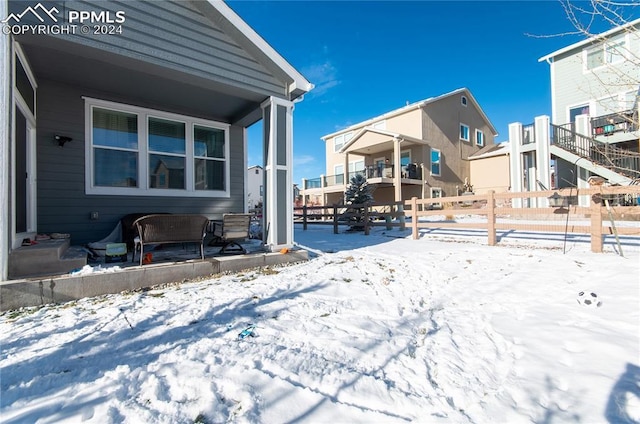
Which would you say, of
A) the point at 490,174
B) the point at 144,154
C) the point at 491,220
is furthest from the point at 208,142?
the point at 490,174

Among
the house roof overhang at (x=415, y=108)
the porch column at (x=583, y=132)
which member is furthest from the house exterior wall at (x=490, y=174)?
the house roof overhang at (x=415, y=108)

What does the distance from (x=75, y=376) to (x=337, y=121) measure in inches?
958

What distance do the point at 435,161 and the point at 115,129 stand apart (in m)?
16.8

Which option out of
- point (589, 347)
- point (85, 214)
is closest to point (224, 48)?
point (85, 214)

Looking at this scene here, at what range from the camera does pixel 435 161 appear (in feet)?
Result: 59.4

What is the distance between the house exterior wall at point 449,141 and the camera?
702 inches

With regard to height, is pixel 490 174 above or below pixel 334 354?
above

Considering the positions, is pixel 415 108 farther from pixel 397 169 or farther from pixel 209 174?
pixel 209 174

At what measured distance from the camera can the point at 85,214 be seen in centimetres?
524

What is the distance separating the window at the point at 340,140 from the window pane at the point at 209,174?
53.5ft

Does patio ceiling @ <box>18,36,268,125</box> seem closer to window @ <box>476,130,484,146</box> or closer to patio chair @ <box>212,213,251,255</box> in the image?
patio chair @ <box>212,213,251,255</box>

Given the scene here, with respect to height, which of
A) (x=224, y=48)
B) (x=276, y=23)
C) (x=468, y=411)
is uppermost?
(x=276, y=23)

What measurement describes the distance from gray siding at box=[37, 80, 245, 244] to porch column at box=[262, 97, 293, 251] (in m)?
2.81

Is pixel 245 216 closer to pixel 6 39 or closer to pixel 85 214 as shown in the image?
pixel 85 214
